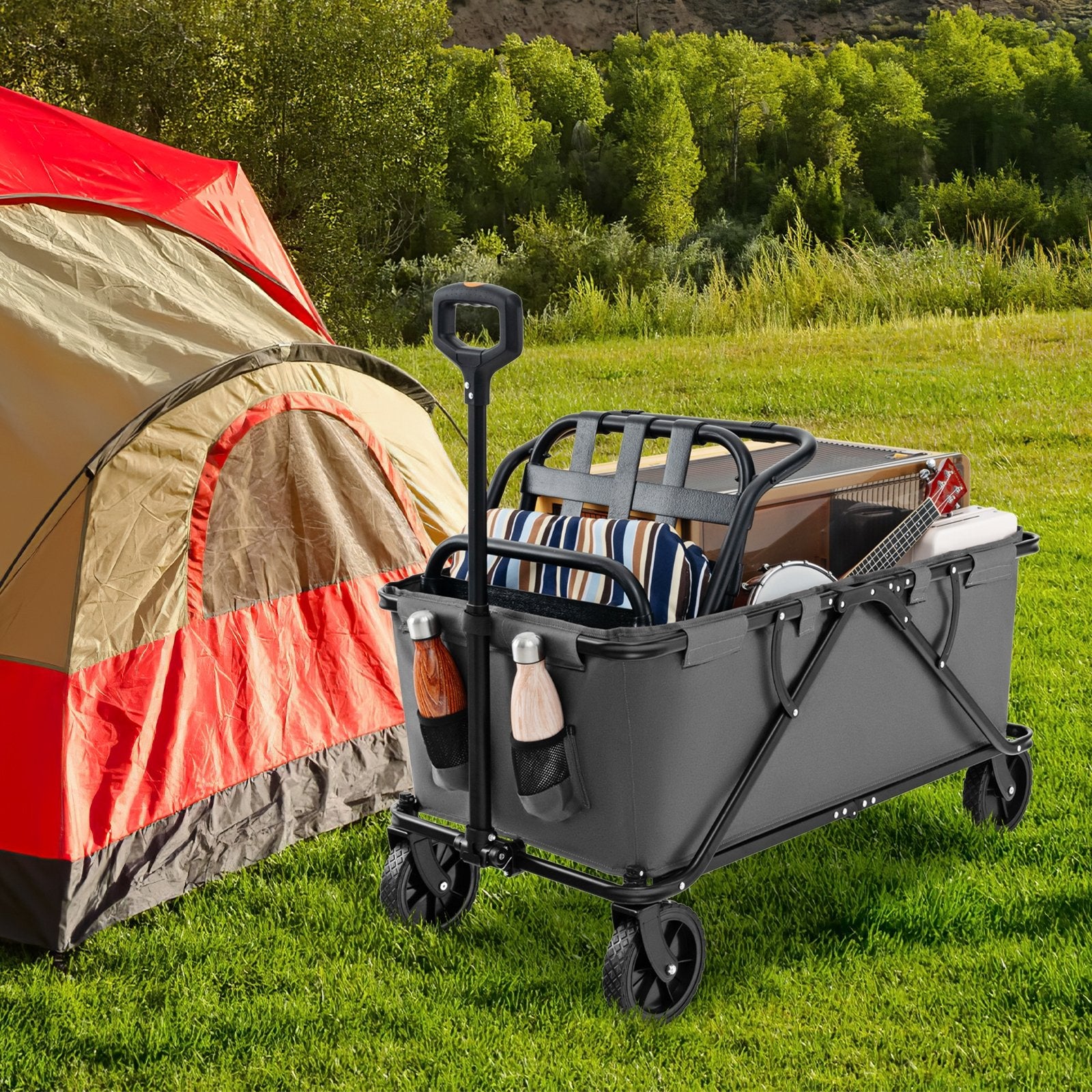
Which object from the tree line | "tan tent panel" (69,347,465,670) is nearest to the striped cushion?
"tan tent panel" (69,347,465,670)

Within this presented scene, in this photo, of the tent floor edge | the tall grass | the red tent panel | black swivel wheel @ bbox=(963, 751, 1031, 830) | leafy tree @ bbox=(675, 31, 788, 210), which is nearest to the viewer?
the tent floor edge

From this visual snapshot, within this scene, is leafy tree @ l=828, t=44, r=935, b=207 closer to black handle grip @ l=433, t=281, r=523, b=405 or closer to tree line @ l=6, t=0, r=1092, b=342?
tree line @ l=6, t=0, r=1092, b=342

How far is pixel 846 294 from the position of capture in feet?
40.7

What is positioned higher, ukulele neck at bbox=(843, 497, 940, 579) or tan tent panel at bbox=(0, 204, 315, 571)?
tan tent panel at bbox=(0, 204, 315, 571)

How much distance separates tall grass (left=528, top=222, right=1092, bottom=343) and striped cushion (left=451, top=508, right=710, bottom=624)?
31.5 ft

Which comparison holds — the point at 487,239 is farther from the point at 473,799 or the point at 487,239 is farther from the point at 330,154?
the point at 473,799

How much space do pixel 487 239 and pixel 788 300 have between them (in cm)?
2022

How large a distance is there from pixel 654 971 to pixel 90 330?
2.07 meters

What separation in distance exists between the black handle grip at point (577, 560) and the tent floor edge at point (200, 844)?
40.4 inches

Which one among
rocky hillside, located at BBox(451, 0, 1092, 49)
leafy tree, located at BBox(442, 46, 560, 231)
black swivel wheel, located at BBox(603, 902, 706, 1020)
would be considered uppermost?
rocky hillside, located at BBox(451, 0, 1092, 49)

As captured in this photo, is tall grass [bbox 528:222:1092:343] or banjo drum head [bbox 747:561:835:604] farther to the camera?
tall grass [bbox 528:222:1092:343]

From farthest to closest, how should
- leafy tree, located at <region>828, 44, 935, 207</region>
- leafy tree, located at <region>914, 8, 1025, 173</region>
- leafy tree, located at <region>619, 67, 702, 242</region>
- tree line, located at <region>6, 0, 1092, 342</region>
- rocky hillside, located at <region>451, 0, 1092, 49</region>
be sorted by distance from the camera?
1. rocky hillside, located at <region>451, 0, 1092, 49</region>
2. leafy tree, located at <region>828, 44, 935, 207</region>
3. leafy tree, located at <region>914, 8, 1025, 173</region>
4. leafy tree, located at <region>619, 67, 702, 242</region>
5. tree line, located at <region>6, 0, 1092, 342</region>

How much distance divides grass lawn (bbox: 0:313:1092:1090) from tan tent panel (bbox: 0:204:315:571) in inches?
40.8

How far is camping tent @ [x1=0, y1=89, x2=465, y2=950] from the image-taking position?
307cm
